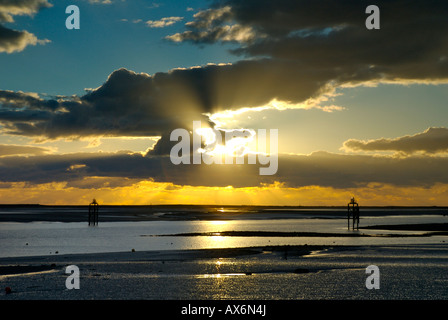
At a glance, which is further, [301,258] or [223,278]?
[301,258]

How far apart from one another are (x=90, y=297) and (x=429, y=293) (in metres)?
17.7

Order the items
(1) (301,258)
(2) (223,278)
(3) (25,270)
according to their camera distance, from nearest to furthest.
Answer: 1. (2) (223,278)
2. (3) (25,270)
3. (1) (301,258)

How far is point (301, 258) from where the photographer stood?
148 ft
